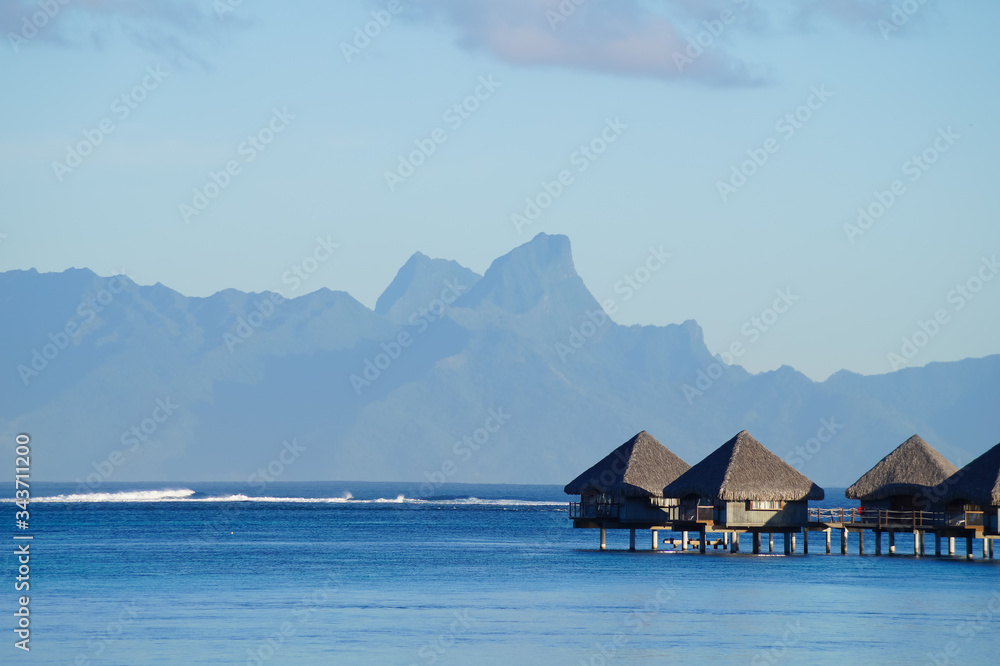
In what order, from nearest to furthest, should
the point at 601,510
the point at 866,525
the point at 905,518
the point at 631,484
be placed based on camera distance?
the point at 866,525 < the point at 905,518 < the point at 631,484 < the point at 601,510

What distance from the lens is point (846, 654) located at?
99.2 ft

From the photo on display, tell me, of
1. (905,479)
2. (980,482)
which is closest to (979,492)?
(980,482)

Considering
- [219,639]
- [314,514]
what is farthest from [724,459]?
[314,514]

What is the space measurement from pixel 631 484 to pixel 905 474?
10262mm

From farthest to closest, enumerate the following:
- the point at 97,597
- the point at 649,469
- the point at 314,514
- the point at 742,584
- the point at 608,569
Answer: the point at 314,514, the point at 649,469, the point at 608,569, the point at 742,584, the point at 97,597

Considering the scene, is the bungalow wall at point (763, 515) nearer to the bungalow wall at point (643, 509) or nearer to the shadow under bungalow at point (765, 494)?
the shadow under bungalow at point (765, 494)

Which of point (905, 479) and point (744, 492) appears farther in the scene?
point (905, 479)

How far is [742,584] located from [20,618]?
2125cm

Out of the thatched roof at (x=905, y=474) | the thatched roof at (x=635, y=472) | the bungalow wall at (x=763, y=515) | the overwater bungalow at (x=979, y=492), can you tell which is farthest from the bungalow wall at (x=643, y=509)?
the overwater bungalow at (x=979, y=492)

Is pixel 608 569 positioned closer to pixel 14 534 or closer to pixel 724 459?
pixel 724 459

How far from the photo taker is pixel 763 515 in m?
51.8

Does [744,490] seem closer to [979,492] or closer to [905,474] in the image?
[905,474]

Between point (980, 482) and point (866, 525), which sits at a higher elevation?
point (980, 482)

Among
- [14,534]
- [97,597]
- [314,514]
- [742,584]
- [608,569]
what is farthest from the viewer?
[314,514]
